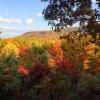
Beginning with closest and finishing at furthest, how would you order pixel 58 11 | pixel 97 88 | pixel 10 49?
pixel 58 11
pixel 97 88
pixel 10 49

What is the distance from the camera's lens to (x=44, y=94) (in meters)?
62.1

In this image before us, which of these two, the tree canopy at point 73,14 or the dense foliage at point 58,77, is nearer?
the tree canopy at point 73,14

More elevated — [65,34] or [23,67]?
[65,34]

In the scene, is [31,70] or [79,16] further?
[31,70]

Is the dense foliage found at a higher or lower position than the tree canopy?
lower

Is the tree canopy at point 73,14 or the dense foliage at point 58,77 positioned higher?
the tree canopy at point 73,14

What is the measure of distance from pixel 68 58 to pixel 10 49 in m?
17.3

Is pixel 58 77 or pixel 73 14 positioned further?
pixel 58 77

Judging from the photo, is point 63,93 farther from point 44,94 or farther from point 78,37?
point 78,37

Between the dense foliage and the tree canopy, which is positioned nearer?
the tree canopy

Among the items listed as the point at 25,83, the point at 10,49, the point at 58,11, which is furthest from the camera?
the point at 10,49

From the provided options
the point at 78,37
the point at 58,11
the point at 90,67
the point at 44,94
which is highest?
the point at 58,11

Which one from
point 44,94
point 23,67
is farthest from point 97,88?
point 23,67

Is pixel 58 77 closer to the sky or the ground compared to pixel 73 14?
closer to the ground
